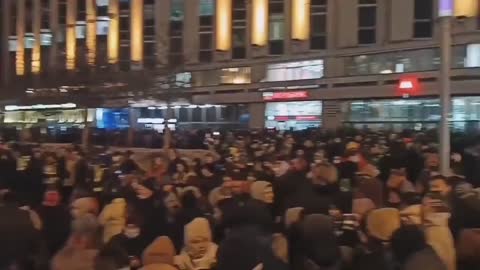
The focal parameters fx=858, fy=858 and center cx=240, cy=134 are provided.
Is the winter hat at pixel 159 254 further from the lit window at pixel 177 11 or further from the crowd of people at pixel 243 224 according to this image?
the lit window at pixel 177 11

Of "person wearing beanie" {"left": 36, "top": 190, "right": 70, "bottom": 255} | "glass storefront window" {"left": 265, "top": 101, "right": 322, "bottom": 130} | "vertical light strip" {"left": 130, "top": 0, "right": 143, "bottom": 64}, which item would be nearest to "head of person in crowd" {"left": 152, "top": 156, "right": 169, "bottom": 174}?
"person wearing beanie" {"left": 36, "top": 190, "right": 70, "bottom": 255}

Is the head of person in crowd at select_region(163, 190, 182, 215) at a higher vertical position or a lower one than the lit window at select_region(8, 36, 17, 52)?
lower

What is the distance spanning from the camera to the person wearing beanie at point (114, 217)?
9.09 metres

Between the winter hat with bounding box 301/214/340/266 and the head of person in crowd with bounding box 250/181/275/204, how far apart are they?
102 inches

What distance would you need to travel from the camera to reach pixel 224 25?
61.3m

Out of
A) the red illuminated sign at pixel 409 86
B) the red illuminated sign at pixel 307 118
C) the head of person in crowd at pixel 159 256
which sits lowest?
the head of person in crowd at pixel 159 256

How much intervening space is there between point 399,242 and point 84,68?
122 feet

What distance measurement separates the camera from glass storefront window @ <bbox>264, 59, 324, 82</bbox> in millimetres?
53875

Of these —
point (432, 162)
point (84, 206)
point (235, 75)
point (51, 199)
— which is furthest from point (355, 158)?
point (235, 75)

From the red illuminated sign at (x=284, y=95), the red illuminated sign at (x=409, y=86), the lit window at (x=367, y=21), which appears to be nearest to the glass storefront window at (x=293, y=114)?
the red illuminated sign at (x=284, y=95)

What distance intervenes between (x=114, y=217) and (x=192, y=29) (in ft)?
180

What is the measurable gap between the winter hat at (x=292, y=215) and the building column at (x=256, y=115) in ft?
159

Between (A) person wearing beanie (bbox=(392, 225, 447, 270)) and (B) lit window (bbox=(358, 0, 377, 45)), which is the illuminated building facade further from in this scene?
(A) person wearing beanie (bbox=(392, 225, 447, 270))

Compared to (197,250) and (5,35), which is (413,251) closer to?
(197,250)
